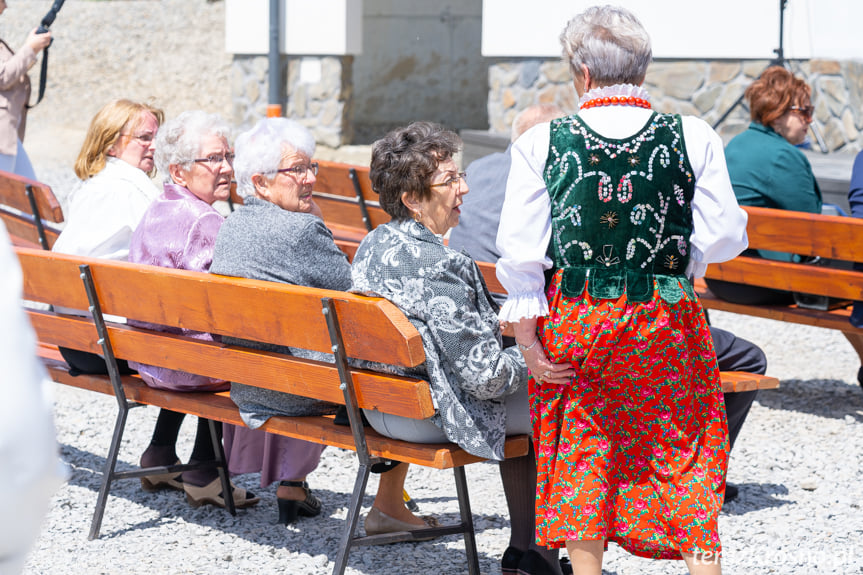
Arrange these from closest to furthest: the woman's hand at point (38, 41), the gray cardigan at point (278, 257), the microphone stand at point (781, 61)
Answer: the gray cardigan at point (278, 257)
the woman's hand at point (38, 41)
the microphone stand at point (781, 61)

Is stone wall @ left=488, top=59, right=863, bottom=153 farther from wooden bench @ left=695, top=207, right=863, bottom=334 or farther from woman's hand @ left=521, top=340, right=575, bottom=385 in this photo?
woman's hand @ left=521, top=340, right=575, bottom=385

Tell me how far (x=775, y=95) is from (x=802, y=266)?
2.79ft

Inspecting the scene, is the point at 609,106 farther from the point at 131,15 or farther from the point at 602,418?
the point at 131,15

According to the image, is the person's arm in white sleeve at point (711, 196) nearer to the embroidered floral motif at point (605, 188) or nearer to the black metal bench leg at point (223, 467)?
the embroidered floral motif at point (605, 188)

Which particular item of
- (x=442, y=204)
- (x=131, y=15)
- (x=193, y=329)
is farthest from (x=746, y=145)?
(x=131, y=15)

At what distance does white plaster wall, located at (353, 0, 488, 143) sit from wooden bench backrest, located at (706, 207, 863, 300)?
52.2 feet

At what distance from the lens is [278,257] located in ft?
11.0

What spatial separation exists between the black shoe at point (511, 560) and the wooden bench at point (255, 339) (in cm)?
10

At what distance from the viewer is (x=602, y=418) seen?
9.01ft

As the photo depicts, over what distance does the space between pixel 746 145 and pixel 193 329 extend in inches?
112

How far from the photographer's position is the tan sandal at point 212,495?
399 cm

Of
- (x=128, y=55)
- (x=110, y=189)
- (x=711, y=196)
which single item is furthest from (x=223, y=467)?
(x=128, y=55)

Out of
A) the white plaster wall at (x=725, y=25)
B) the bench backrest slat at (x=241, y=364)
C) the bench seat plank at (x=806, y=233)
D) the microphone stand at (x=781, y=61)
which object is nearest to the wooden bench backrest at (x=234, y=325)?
the bench backrest slat at (x=241, y=364)

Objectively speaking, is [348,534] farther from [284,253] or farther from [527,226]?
[527,226]
